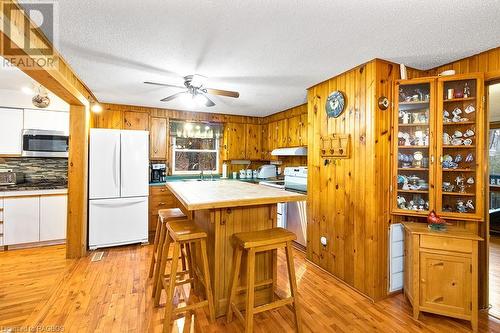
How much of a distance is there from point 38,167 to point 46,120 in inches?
31.3

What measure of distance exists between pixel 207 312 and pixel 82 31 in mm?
2476

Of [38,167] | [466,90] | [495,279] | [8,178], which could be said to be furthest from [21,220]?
[495,279]

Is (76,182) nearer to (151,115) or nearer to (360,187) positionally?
(151,115)

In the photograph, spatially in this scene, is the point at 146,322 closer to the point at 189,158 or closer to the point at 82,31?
the point at 82,31

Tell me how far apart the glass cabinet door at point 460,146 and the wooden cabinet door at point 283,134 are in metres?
2.51

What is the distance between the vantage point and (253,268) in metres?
1.72

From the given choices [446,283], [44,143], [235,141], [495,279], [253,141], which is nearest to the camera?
[446,283]

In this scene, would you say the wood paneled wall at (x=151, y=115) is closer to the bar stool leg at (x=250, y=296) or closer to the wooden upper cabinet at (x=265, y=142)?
the wooden upper cabinet at (x=265, y=142)

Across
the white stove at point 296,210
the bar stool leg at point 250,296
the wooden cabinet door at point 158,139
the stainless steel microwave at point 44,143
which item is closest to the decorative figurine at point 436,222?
the white stove at point 296,210

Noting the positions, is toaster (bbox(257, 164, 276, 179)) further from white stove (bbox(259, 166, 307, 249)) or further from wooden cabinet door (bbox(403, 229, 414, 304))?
wooden cabinet door (bbox(403, 229, 414, 304))

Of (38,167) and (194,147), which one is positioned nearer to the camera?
(38,167)

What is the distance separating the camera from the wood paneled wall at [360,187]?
232 cm

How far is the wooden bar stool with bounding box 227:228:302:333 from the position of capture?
5.56 feet

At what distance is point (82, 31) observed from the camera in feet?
6.02
